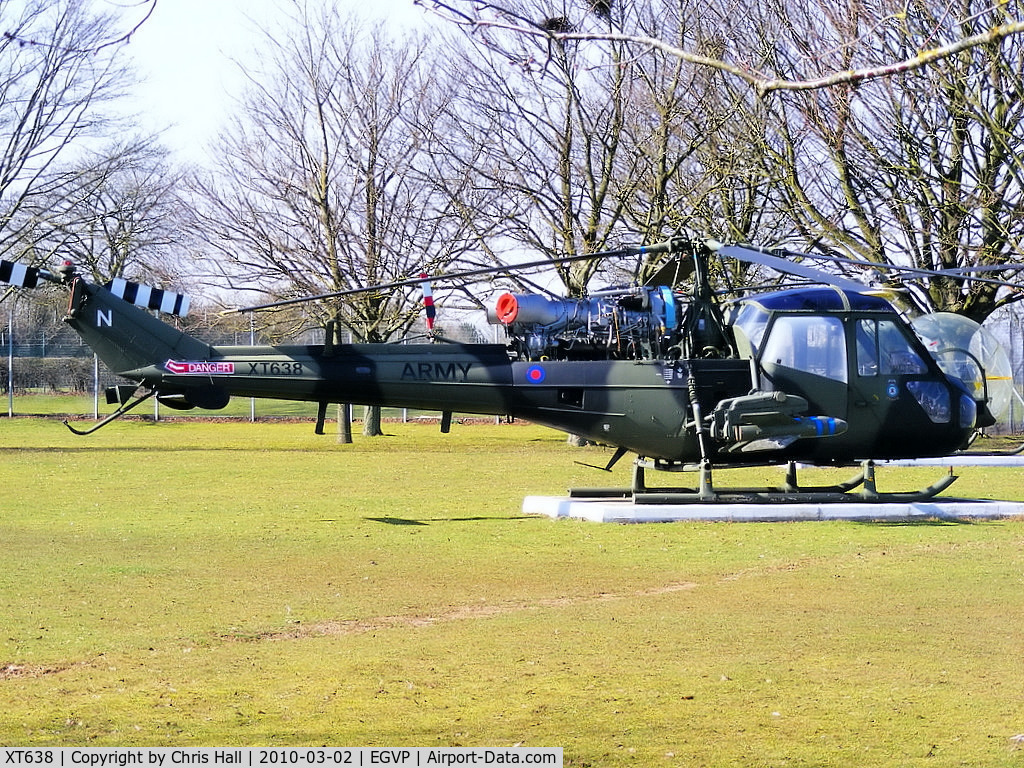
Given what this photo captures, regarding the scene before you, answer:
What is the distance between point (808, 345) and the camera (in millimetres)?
15477

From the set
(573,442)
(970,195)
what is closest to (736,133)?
(970,195)

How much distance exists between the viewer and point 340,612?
1018 cm

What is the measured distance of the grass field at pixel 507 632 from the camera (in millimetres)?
6727

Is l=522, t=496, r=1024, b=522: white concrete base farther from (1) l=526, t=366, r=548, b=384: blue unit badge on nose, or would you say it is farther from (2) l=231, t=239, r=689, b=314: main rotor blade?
(2) l=231, t=239, r=689, b=314: main rotor blade

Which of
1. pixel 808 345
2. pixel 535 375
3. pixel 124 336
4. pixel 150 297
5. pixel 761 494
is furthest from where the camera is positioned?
pixel 761 494

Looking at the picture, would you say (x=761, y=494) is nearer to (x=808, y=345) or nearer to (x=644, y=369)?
(x=808, y=345)

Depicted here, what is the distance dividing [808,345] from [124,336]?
8603mm

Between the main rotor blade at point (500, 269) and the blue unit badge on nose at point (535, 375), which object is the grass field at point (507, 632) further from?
Answer: the main rotor blade at point (500, 269)

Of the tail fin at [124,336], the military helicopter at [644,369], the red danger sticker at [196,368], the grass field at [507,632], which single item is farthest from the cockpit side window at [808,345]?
the tail fin at [124,336]

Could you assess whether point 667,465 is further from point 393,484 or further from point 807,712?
point 807,712

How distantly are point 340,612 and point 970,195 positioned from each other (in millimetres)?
20922

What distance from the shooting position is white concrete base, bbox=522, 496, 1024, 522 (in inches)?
612

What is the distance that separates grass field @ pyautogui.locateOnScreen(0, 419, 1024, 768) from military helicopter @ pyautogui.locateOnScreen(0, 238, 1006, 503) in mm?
1266

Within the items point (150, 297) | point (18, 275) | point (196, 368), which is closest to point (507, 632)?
point (196, 368)
